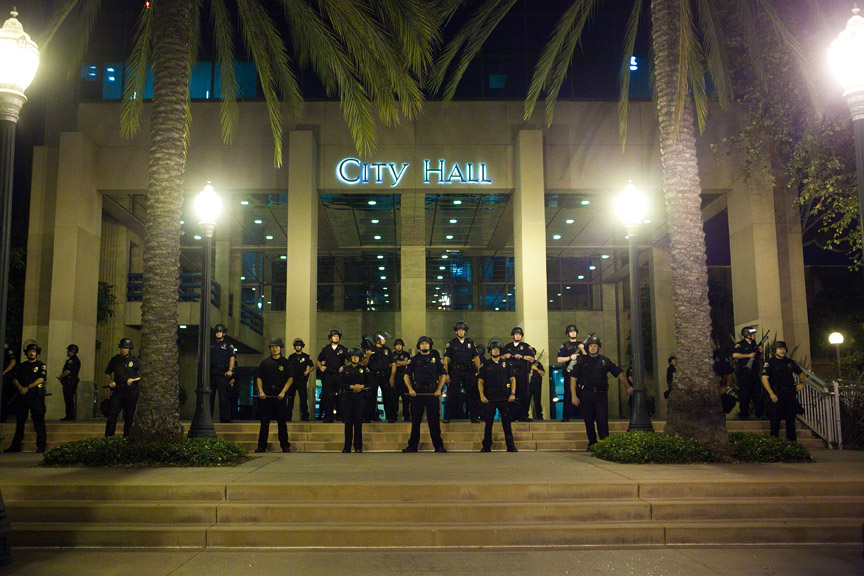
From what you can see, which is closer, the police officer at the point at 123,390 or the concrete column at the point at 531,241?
the police officer at the point at 123,390

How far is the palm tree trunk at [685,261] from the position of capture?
11.4m

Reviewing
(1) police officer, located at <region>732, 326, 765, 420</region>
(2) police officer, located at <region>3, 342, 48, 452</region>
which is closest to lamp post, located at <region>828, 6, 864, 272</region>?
(1) police officer, located at <region>732, 326, 765, 420</region>

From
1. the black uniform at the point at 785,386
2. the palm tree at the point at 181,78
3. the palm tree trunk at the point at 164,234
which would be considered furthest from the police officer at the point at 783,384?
the palm tree trunk at the point at 164,234

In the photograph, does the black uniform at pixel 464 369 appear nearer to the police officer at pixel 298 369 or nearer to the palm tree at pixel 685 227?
the police officer at pixel 298 369

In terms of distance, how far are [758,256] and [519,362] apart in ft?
30.5

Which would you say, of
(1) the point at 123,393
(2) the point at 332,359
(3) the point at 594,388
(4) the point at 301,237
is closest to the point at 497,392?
(3) the point at 594,388

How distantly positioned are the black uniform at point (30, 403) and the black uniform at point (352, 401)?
5.76 meters

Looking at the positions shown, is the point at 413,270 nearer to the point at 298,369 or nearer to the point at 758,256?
the point at 298,369

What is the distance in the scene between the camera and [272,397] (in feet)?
45.7

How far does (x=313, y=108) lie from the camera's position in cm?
2170

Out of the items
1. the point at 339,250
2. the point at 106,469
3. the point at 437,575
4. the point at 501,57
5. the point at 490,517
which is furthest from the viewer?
the point at 339,250

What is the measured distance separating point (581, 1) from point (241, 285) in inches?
817

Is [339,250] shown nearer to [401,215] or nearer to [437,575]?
[401,215]

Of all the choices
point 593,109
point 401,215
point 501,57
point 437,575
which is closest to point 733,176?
point 593,109
